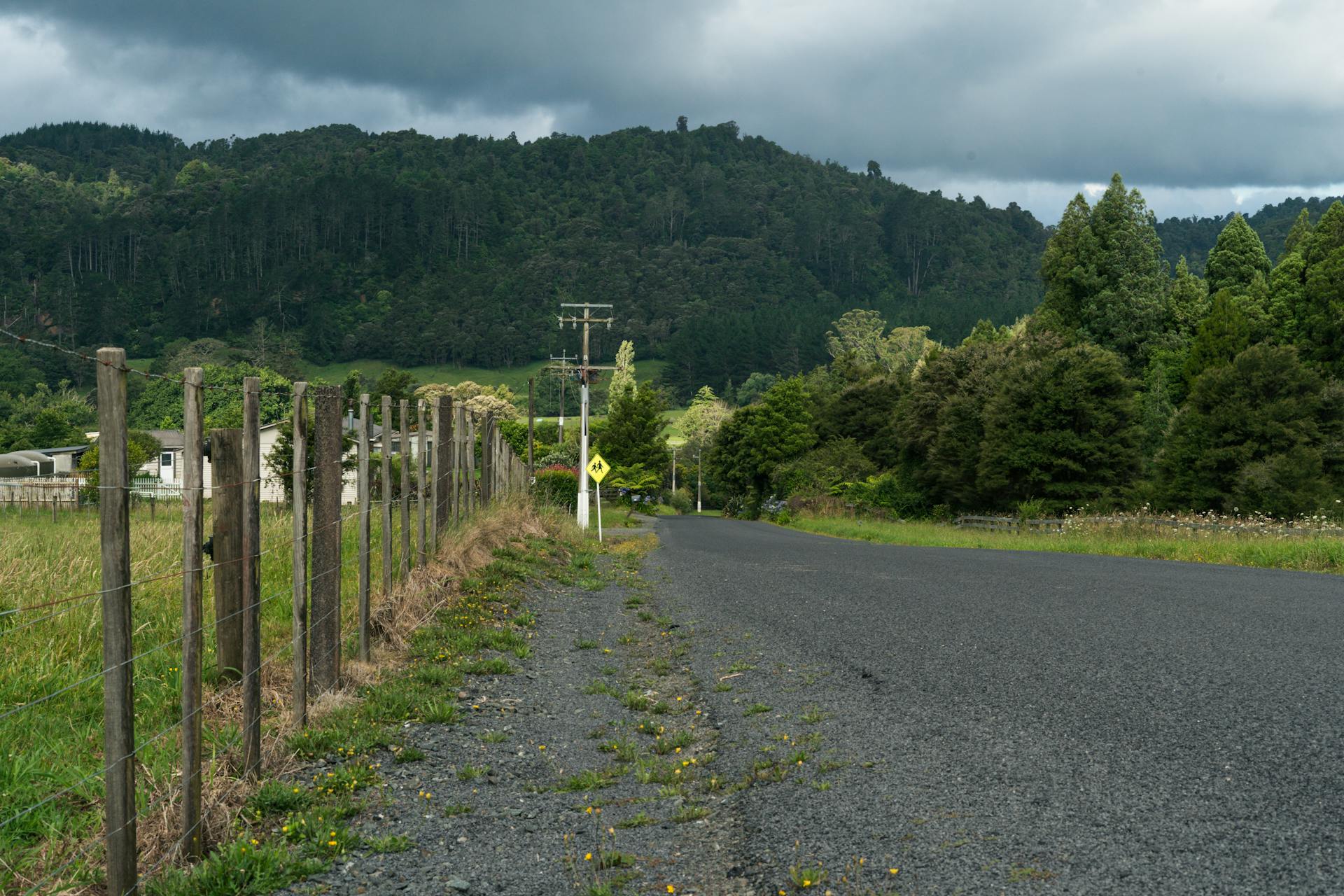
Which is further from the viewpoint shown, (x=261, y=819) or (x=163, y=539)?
(x=163, y=539)

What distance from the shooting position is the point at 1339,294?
5272 cm

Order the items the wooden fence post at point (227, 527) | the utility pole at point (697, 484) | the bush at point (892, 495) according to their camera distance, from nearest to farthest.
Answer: the wooden fence post at point (227, 527), the bush at point (892, 495), the utility pole at point (697, 484)

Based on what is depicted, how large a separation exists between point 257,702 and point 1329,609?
1186 cm

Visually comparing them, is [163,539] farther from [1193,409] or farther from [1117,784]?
[1193,409]

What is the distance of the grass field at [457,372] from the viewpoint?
16388cm

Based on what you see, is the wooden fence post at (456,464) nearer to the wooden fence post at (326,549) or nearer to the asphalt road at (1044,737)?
the asphalt road at (1044,737)

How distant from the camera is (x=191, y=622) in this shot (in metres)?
4.96

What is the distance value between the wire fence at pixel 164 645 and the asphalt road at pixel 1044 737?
105 inches

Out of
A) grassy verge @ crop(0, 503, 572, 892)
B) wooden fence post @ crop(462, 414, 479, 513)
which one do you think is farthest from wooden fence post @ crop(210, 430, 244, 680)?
wooden fence post @ crop(462, 414, 479, 513)

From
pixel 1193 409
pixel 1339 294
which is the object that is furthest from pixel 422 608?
pixel 1339 294

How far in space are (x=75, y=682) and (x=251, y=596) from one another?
148cm

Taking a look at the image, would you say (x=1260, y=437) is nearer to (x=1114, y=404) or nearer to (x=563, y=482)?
(x=1114, y=404)

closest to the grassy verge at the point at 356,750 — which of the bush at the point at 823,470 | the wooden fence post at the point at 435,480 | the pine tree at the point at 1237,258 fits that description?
the wooden fence post at the point at 435,480

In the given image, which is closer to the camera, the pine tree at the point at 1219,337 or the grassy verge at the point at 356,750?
the grassy verge at the point at 356,750
